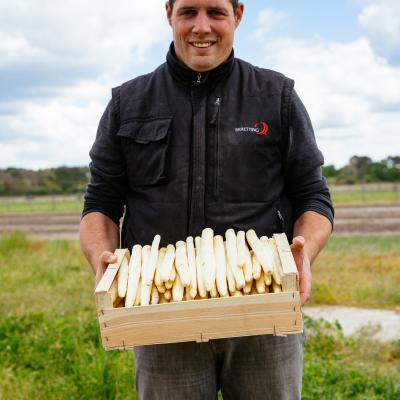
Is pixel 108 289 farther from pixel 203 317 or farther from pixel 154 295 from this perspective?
pixel 203 317

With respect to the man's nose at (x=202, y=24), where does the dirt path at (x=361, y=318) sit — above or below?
below

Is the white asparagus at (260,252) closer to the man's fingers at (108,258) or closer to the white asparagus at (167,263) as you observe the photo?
the white asparagus at (167,263)

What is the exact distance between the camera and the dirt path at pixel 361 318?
722cm

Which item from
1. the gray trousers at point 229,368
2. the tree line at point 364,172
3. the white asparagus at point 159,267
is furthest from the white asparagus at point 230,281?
the tree line at point 364,172

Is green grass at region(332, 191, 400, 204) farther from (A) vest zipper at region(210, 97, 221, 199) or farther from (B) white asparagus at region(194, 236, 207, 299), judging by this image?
(B) white asparagus at region(194, 236, 207, 299)

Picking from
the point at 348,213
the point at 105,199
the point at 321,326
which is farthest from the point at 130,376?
the point at 348,213

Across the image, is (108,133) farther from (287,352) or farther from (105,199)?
(287,352)

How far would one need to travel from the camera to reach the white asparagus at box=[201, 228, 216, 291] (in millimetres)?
2369

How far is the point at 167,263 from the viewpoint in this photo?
2.48 meters

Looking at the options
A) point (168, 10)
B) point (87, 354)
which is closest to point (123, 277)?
point (168, 10)

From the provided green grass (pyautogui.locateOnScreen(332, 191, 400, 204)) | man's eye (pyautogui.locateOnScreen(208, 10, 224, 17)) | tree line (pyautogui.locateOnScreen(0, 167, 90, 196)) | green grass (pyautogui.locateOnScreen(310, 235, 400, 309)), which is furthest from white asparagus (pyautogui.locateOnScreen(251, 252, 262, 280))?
tree line (pyautogui.locateOnScreen(0, 167, 90, 196))

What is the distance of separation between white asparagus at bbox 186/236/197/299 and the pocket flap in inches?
19.0

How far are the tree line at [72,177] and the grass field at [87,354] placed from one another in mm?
39016

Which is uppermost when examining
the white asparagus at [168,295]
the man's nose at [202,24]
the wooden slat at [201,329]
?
the man's nose at [202,24]
